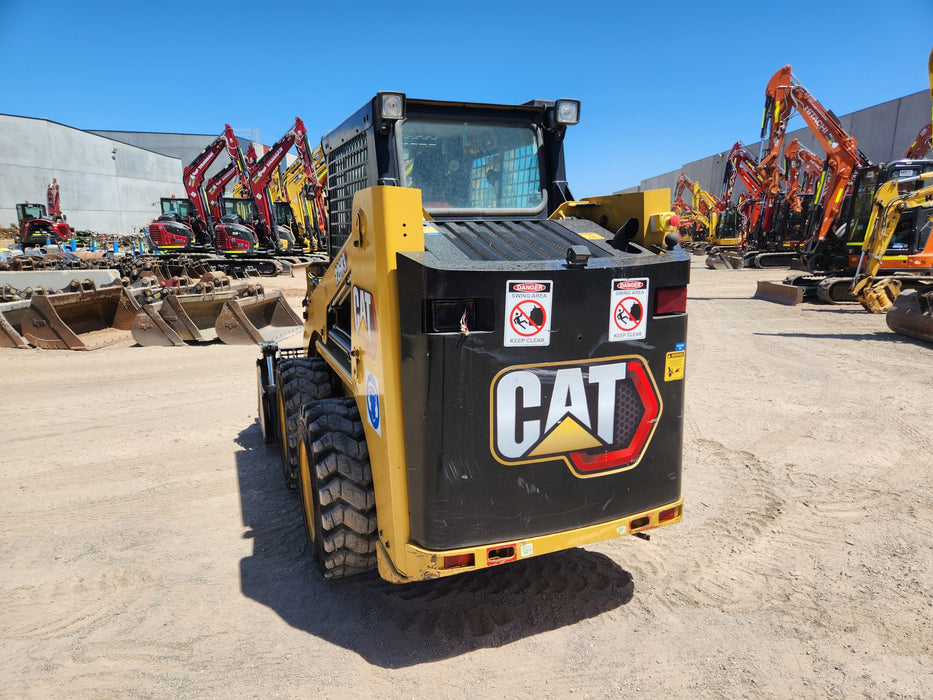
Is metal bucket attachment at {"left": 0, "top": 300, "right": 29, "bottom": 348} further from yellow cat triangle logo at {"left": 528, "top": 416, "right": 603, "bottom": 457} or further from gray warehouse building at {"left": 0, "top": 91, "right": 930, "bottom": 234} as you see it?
gray warehouse building at {"left": 0, "top": 91, "right": 930, "bottom": 234}

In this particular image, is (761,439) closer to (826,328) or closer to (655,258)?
(655,258)

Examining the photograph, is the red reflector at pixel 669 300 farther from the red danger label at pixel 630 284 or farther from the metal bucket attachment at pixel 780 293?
the metal bucket attachment at pixel 780 293

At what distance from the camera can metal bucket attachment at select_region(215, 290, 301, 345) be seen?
8.89m

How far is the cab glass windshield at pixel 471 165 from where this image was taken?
337cm

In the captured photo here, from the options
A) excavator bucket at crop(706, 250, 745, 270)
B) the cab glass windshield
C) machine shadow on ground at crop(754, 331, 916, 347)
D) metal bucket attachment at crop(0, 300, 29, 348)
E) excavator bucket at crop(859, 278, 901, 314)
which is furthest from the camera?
excavator bucket at crop(706, 250, 745, 270)

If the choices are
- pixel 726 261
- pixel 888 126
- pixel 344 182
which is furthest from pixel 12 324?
pixel 888 126

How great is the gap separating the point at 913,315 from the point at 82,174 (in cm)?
4917

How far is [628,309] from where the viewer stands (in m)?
2.58

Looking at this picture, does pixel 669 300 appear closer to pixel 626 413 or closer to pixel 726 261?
pixel 626 413

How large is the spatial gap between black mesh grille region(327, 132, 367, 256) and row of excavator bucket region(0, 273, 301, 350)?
16.6 feet

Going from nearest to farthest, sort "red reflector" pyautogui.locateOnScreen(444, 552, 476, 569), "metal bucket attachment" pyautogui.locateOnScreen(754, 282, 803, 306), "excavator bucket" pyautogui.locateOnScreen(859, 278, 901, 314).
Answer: "red reflector" pyautogui.locateOnScreen(444, 552, 476, 569) < "excavator bucket" pyautogui.locateOnScreen(859, 278, 901, 314) < "metal bucket attachment" pyautogui.locateOnScreen(754, 282, 803, 306)

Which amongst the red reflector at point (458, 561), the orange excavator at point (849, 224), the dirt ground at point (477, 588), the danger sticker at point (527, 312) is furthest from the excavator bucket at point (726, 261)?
the red reflector at point (458, 561)

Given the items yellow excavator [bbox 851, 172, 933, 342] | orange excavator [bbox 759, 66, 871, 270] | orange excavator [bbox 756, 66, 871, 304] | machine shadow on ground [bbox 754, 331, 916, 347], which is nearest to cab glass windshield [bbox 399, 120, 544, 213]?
machine shadow on ground [bbox 754, 331, 916, 347]

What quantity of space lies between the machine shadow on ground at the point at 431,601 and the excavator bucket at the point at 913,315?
773 cm
